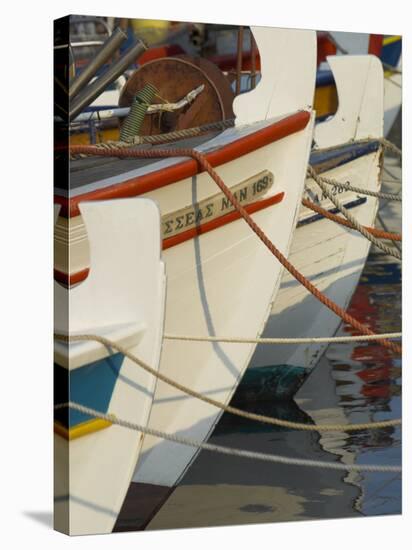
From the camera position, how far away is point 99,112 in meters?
6.26

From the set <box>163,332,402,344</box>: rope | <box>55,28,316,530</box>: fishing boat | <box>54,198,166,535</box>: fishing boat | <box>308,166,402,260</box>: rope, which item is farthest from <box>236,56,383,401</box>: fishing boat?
<box>54,198,166,535</box>: fishing boat

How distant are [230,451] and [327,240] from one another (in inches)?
62.8

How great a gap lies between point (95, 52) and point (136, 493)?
2070 mm

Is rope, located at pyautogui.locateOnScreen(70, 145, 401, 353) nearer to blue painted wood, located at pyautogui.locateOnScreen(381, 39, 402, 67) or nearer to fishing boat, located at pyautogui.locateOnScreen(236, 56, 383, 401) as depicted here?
fishing boat, located at pyautogui.locateOnScreen(236, 56, 383, 401)

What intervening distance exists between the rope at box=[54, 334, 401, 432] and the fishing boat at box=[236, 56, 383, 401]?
0.51m

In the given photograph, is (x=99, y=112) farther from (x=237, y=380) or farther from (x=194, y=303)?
(x=237, y=380)

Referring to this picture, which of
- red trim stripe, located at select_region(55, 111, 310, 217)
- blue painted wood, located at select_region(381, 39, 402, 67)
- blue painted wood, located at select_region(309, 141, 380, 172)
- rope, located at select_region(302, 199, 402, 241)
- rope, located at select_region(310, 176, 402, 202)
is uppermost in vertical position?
blue painted wood, located at select_region(381, 39, 402, 67)

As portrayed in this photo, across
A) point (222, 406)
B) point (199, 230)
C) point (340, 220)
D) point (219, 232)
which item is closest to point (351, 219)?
point (340, 220)

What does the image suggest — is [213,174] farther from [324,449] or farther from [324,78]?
[324,449]

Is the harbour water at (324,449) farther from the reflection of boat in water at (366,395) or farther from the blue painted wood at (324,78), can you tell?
the blue painted wood at (324,78)

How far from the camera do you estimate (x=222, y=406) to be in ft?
22.1

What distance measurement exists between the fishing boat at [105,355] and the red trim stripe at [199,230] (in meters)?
0.04

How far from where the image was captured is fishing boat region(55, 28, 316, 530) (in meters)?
6.46

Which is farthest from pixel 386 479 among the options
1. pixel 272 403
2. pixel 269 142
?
pixel 269 142
